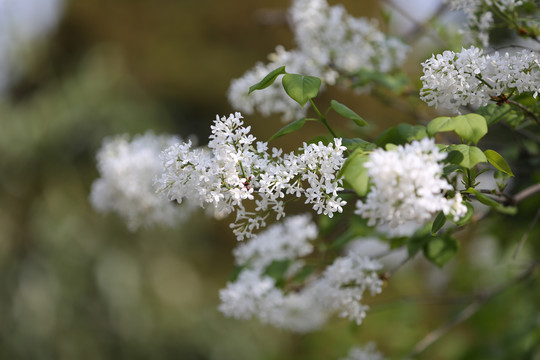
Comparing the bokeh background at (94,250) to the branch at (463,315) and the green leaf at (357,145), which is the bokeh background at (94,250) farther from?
the green leaf at (357,145)

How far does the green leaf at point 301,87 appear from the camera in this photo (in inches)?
23.9

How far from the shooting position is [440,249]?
0.93m

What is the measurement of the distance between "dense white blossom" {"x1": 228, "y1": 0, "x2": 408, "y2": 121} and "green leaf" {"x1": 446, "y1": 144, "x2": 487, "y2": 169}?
0.75 metres

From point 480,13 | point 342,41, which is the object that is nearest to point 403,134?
point 480,13

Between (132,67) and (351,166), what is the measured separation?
5378mm

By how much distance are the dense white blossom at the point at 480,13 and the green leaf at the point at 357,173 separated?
21.7 inches

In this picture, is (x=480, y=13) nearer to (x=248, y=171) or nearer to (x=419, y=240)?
(x=419, y=240)

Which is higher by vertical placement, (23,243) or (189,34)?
(189,34)

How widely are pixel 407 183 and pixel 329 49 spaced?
3.07 feet

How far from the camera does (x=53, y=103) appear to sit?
3.90m

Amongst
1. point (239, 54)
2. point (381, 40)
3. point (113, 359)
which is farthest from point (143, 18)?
point (381, 40)

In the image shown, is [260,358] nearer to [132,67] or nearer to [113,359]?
[113,359]

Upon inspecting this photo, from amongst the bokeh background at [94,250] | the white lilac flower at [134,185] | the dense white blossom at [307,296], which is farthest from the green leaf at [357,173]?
the bokeh background at [94,250]

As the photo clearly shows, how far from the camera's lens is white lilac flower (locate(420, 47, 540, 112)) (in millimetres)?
628
